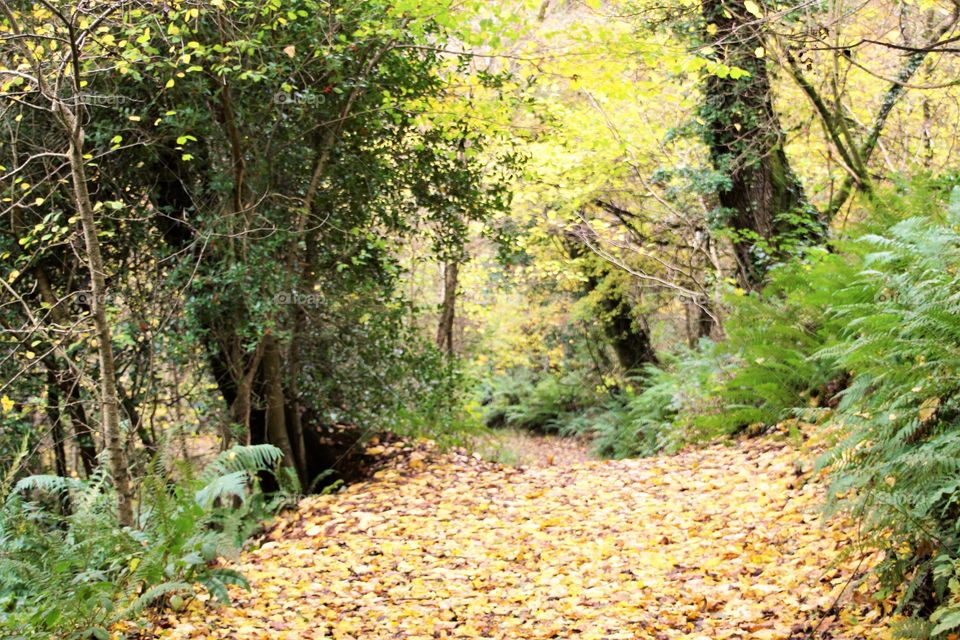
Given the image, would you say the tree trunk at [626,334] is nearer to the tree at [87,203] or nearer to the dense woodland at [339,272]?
the dense woodland at [339,272]

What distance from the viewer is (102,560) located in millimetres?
4285

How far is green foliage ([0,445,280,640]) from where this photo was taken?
3.65m

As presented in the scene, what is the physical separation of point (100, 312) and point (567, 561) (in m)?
3.17

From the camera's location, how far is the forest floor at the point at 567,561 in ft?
13.2

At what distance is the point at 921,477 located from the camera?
344 centimetres

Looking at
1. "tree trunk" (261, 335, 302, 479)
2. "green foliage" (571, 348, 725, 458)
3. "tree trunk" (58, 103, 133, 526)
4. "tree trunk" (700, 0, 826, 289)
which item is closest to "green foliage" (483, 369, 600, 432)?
"green foliage" (571, 348, 725, 458)

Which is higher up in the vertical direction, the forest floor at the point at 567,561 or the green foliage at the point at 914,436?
the green foliage at the point at 914,436

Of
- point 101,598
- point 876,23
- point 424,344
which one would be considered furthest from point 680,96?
point 101,598

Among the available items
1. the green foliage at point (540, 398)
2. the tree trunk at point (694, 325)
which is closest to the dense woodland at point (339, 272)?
the tree trunk at point (694, 325)

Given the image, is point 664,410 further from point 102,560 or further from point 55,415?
point 102,560

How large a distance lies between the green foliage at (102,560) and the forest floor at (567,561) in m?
0.23

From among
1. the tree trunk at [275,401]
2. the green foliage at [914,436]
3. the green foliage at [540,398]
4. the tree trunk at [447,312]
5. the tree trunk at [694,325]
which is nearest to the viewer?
the green foliage at [914,436]

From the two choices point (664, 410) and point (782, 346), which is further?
point (664, 410)

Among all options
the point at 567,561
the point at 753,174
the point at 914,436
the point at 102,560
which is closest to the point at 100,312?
the point at 102,560
